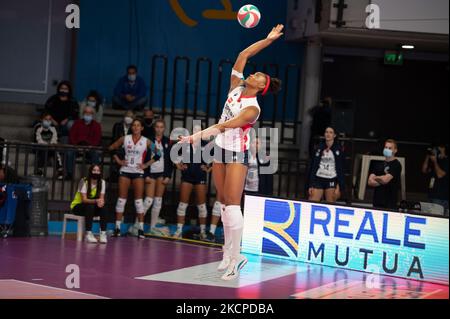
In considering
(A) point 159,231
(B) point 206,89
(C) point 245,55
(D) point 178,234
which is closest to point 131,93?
(B) point 206,89

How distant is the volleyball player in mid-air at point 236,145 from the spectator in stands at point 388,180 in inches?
148

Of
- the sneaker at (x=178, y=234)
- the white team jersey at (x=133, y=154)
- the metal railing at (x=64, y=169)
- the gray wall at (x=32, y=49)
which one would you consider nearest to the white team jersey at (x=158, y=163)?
the white team jersey at (x=133, y=154)

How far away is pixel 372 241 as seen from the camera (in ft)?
32.7

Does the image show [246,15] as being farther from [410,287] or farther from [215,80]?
[215,80]

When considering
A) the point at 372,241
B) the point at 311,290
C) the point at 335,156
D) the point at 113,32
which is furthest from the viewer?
the point at 113,32

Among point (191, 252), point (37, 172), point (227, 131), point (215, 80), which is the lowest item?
point (191, 252)

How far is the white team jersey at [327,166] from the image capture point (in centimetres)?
1273

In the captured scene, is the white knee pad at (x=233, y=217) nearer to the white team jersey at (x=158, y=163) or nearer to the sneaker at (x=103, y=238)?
the sneaker at (x=103, y=238)

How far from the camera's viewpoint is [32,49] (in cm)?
1692

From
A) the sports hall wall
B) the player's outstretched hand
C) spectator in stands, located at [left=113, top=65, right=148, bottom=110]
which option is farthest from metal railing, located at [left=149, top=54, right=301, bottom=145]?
the player's outstretched hand

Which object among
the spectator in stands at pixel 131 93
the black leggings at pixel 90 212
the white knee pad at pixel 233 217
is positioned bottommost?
the black leggings at pixel 90 212

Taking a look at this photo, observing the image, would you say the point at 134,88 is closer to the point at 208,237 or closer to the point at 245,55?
the point at 208,237

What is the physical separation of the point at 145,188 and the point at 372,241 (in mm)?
4447
